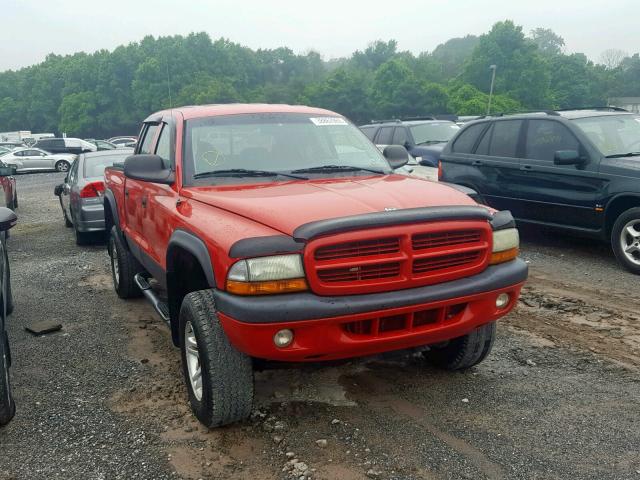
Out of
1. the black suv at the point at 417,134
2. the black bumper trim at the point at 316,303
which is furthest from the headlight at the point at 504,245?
the black suv at the point at 417,134

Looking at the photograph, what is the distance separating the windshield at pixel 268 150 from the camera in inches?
164

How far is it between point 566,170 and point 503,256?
4.27 m

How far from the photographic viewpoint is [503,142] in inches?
326

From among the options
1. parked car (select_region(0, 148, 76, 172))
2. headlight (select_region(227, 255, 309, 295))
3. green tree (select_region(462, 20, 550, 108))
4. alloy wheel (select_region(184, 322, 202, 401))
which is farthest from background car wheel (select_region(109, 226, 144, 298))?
green tree (select_region(462, 20, 550, 108))

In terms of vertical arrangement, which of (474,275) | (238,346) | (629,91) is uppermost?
(629,91)

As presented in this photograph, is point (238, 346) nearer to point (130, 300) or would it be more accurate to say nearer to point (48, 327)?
point (48, 327)

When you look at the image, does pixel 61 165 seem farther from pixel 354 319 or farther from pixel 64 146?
pixel 354 319

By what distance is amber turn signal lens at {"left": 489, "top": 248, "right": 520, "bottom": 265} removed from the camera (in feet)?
11.6

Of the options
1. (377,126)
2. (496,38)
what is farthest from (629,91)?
(377,126)

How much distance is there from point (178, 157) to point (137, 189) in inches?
39.0

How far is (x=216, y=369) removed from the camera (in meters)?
3.24

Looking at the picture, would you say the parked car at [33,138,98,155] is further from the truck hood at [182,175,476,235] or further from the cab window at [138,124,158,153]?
the truck hood at [182,175,476,235]

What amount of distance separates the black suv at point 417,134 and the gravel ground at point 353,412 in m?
7.61

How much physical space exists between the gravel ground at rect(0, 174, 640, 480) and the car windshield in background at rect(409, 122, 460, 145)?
8.11 meters
